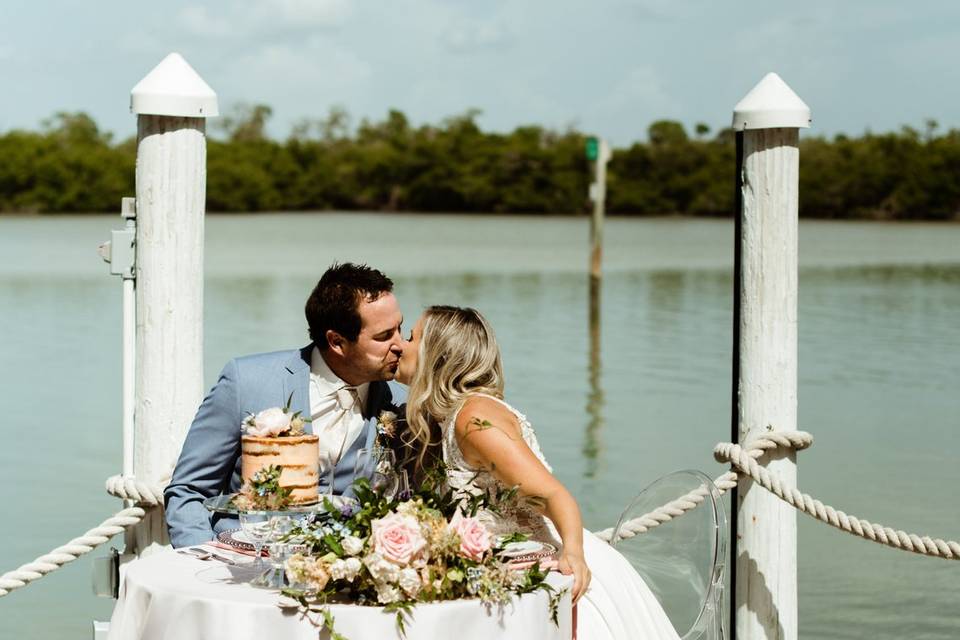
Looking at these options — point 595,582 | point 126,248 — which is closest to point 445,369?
point 595,582

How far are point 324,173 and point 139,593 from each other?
196 feet

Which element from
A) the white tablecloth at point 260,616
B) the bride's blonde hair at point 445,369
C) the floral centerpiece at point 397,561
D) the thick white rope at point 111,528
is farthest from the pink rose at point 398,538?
the thick white rope at point 111,528

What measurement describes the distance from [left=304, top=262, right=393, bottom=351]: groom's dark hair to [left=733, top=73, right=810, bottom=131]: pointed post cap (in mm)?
1471

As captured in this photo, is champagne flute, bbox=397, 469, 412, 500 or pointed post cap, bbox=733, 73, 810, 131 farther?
pointed post cap, bbox=733, 73, 810, 131

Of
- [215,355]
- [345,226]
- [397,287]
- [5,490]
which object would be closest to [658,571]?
[5,490]

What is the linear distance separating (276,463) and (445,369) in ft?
2.32

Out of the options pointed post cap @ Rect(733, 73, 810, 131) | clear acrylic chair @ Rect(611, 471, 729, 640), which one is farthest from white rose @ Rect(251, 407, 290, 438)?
pointed post cap @ Rect(733, 73, 810, 131)

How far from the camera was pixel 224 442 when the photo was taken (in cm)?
403

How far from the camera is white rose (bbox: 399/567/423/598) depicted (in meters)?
2.99

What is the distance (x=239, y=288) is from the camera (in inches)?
1254

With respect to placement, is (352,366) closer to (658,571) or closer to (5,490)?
(658,571)

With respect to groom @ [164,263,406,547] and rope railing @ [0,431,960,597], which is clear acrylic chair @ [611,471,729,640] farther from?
groom @ [164,263,406,547]

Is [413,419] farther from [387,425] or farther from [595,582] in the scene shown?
[595,582]

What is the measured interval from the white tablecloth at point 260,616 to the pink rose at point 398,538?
115mm
